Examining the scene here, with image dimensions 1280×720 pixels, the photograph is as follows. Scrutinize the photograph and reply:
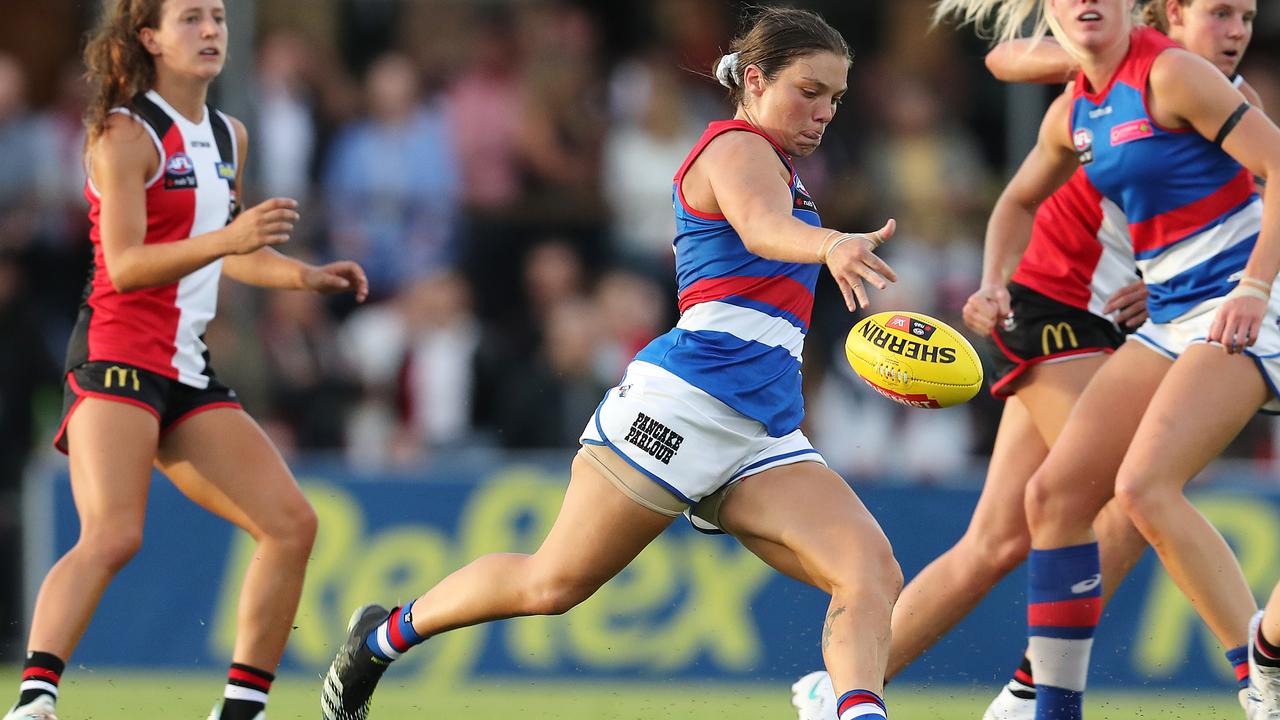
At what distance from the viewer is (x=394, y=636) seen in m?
5.65

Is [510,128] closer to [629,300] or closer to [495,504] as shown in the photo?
[629,300]

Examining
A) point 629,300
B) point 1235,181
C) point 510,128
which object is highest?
point 1235,181

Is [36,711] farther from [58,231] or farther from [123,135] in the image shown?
[58,231]

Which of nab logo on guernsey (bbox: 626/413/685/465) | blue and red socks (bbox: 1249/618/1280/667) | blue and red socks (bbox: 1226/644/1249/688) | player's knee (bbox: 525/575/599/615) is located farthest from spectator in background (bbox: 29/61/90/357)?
blue and red socks (bbox: 1249/618/1280/667)

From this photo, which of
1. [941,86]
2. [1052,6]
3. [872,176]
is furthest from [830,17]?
[1052,6]

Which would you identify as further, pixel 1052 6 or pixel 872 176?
pixel 872 176

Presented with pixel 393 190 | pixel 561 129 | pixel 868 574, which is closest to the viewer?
pixel 868 574

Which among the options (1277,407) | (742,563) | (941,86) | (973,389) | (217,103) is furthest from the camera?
(941,86)

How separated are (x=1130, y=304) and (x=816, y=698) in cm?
179

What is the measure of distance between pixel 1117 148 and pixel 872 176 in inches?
254

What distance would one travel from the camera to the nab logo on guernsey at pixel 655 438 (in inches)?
199

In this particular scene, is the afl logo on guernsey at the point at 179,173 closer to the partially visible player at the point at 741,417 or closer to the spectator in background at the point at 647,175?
the partially visible player at the point at 741,417

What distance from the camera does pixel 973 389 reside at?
16.4ft

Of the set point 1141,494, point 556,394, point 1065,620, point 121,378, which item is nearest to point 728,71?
point 1141,494
